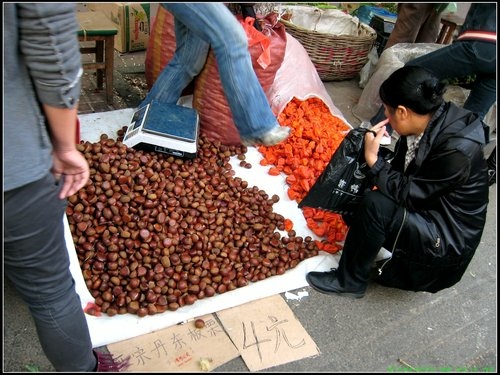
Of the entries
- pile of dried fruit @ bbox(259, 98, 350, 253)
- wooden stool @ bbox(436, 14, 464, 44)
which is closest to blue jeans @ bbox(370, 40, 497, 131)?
pile of dried fruit @ bbox(259, 98, 350, 253)

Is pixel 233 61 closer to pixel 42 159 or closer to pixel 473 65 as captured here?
pixel 42 159

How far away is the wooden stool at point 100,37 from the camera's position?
3061 millimetres

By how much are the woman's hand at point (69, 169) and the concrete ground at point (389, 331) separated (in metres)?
0.88

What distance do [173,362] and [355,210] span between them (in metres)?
1.21

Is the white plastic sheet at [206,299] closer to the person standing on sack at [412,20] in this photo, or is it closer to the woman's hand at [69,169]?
the woman's hand at [69,169]

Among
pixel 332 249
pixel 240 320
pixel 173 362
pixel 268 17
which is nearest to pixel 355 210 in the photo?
pixel 332 249

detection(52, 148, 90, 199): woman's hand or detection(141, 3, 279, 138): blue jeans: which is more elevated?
detection(141, 3, 279, 138): blue jeans

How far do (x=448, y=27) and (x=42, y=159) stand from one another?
5255 millimetres

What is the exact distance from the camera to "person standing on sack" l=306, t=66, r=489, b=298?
2.00 m

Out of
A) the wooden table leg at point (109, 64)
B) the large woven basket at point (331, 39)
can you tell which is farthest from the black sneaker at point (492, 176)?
the wooden table leg at point (109, 64)

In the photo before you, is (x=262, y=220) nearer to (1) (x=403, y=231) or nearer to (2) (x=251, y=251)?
(2) (x=251, y=251)

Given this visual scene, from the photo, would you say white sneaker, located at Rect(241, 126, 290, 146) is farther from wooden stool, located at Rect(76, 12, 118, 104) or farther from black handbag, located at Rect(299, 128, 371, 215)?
wooden stool, located at Rect(76, 12, 118, 104)

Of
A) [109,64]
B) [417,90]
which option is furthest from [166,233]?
[109,64]

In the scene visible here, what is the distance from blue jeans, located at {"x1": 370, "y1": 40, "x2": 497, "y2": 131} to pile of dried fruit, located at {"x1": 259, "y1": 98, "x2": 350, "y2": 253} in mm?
795
